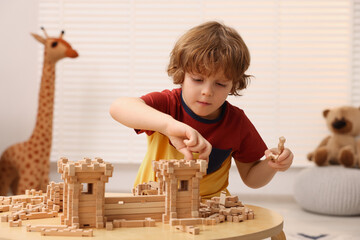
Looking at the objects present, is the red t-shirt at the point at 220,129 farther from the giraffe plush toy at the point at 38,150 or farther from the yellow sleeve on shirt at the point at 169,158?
the giraffe plush toy at the point at 38,150

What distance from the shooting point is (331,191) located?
2.38 m

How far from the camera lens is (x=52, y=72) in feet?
8.62

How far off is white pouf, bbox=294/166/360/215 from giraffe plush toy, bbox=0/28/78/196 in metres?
1.39

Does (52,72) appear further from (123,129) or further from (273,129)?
(273,129)

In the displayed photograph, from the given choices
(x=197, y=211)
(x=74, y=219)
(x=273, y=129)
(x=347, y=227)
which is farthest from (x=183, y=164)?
(x=273, y=129)

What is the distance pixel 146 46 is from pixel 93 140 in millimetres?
673

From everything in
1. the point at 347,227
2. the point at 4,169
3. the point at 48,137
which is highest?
the point at 48,137

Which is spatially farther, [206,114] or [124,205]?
[206,114]

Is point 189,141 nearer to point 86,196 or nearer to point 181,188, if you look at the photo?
point 181,188

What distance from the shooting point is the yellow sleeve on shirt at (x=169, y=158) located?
1.19 metres

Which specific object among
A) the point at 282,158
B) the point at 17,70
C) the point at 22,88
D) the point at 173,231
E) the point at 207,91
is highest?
the point at 17,70

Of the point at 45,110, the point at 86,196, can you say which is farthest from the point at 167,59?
the point at 86,196

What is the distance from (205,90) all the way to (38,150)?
1767 millimetres

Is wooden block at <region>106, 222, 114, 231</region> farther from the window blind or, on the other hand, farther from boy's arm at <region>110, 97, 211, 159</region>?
the window blind
